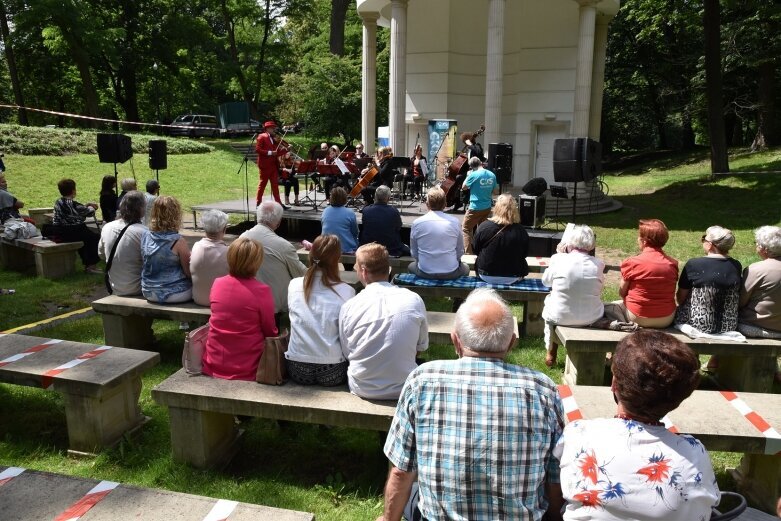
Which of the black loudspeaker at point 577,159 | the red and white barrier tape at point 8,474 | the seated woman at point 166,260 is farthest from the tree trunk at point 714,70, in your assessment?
the red and white barrier tape at point 8,474

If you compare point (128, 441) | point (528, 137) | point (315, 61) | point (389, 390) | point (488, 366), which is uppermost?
point (315, 61)

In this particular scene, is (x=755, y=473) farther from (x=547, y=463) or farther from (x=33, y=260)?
(x=33, y=260)

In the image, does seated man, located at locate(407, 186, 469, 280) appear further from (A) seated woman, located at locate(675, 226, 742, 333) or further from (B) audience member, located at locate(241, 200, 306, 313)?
(A) seated woman, located at locate(675, 226, 742, 333)

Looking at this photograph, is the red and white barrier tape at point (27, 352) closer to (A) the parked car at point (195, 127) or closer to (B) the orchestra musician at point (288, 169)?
(B) the orchestra musician at point (288, 169)

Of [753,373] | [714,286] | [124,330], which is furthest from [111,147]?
[753,373]

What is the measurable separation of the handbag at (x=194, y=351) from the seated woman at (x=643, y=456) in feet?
7.94

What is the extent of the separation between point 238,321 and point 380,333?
3.29ft

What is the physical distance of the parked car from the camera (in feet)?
102

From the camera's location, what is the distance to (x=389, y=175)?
42.6ft

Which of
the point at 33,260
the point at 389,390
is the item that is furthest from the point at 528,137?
the point at 389,390

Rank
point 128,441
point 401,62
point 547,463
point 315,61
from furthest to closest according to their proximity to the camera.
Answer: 1. point 315,61
2. point 401,62
3. point 128,441
4. point 547,463

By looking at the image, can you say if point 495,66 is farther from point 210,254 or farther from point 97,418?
point 97,418

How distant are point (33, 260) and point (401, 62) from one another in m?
10.5

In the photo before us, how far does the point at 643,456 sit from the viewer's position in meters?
1.90
